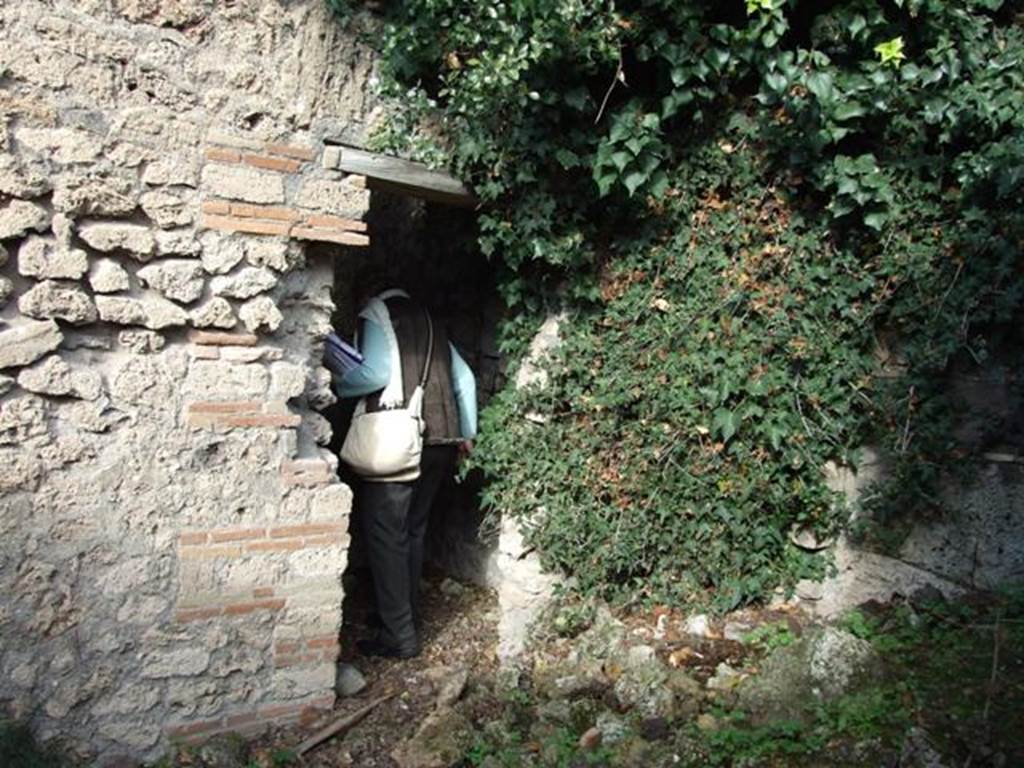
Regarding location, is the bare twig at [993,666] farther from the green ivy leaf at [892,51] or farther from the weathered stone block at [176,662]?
the weathered stone block at [176,662]

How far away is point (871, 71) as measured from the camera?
3.75 metres

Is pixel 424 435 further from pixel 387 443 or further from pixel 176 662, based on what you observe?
pixel 176 662

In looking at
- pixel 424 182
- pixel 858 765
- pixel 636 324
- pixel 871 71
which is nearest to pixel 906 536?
pixel 858 765

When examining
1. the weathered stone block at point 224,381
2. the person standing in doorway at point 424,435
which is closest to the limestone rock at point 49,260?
the weathered stone block at point 224,381

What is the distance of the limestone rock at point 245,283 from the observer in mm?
3457

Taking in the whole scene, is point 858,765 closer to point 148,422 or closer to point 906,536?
point 906,536

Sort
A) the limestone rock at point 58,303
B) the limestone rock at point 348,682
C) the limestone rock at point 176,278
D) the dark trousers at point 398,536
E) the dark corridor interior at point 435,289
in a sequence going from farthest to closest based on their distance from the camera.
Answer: the dark corridor interior at point 435,289 → the dark trousers at point 398,536 → the limestone rock at point 348,682 → the limestone rock at point 176,278 → the limestone rock at point 58,303

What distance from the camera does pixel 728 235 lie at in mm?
4047

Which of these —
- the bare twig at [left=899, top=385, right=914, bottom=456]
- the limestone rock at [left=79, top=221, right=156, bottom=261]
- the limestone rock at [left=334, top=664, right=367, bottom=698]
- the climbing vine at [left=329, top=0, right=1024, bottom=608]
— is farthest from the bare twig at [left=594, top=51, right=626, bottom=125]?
the limestone rock at [left=334, top=664, right=367, bottom=698]

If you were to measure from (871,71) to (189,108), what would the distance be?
295 centimetres

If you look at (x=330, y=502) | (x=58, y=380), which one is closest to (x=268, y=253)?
(x=58, y=380)

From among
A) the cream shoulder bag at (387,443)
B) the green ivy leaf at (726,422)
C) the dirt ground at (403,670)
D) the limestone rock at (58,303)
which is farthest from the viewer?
the cream shoulder bag at (387,443)

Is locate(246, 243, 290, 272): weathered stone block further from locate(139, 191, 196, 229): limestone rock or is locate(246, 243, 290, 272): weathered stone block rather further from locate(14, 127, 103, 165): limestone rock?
locate(14, 127, 103, 165): limestone rock

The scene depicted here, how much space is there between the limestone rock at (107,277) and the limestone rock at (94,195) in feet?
0.64
